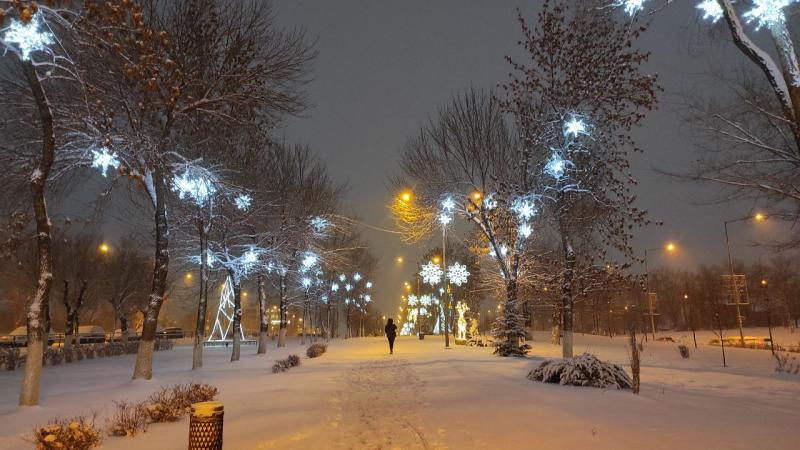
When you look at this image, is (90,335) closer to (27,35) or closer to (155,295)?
(155,295)

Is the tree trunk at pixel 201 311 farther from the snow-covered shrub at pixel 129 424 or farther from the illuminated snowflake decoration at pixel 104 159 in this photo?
the snow-covered shrub at pixel 129 424

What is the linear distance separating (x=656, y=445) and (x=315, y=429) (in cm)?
484

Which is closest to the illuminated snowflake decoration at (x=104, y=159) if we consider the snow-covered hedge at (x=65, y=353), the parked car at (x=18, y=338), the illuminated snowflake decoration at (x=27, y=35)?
the illuminated snowflake decoration at (x=27, y=35)

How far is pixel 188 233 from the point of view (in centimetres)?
2364

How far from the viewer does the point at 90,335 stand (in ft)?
152

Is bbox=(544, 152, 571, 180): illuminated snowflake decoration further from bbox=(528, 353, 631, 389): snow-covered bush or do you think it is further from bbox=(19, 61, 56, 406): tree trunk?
bbox=(19, 61, 56, 406): tree trunk

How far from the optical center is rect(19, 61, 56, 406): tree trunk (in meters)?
10.3

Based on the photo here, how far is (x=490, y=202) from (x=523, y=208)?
1.72 metres

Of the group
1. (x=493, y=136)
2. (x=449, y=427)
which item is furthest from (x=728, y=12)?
(x=493, y=136)

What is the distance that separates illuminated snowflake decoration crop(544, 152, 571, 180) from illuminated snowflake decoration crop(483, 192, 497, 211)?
3159mm

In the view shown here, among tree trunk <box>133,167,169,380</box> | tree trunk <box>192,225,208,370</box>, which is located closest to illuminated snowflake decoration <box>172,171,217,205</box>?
tree trunk <box>133,167,169,380</box>

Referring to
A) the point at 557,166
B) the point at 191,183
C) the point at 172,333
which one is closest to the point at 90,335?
the point at 172,333

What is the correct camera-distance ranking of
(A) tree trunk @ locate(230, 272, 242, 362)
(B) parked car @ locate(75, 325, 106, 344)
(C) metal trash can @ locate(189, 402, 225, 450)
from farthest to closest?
(B) parked car @ locate(75, 325, 106, 344), (A) tree trunk @ locate(230, 272, 242, 362), (C) metal trash can @ locate(189, 402, 225, 450)

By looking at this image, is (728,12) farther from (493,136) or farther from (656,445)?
(493,136)
